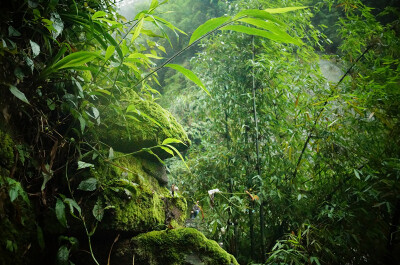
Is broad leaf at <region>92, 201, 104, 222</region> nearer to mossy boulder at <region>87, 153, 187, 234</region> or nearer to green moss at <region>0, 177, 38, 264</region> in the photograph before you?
mossy boulder at <region>87, 153, 187, 234</region>

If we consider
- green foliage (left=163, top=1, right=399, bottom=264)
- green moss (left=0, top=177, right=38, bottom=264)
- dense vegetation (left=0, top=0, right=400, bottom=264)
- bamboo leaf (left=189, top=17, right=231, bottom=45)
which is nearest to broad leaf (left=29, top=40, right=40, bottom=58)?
dense vegetation (left=0, top=0, right=400, bottom=264)

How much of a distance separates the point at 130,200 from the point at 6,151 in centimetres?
51

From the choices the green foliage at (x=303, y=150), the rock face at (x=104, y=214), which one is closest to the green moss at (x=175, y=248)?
the rock face at (x=104, y=214)

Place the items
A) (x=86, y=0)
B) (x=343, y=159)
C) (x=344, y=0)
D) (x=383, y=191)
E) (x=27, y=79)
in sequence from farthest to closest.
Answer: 1. (x=344, y=0)
2. (x=343, y=159)
3. (x=383, y=191)
4. (x=86, y=0)
5. (x=27, y=79)

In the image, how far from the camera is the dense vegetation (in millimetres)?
724

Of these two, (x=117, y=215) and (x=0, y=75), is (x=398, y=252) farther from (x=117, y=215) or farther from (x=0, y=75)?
(x=0, y=75)

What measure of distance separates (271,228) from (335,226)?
1.93 feet

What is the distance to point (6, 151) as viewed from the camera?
0.70 metres

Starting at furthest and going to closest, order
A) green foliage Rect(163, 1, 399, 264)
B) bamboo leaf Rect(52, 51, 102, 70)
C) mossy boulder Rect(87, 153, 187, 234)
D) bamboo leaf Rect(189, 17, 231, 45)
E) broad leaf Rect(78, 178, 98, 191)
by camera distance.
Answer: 1. green foliage Rect(163, 1, 399, 264)
2. mossy boulder Rect(87, 153, 187, 234)
3. broad leaf Rect(78, 178, 98, 191)
4. bamboo leaf Rect(52, 51, 102, 70)
5. bamboo leaf Rect(189, 17, 231, 45)

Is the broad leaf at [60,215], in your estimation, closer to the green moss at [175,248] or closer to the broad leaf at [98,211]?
the broad leaf at [98,211]

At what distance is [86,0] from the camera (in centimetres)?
96

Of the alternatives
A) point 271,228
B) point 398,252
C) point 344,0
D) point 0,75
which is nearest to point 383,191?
point 398,252

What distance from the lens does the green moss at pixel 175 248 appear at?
1.03 m

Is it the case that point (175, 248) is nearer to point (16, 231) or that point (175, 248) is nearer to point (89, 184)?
point (89, 184)
